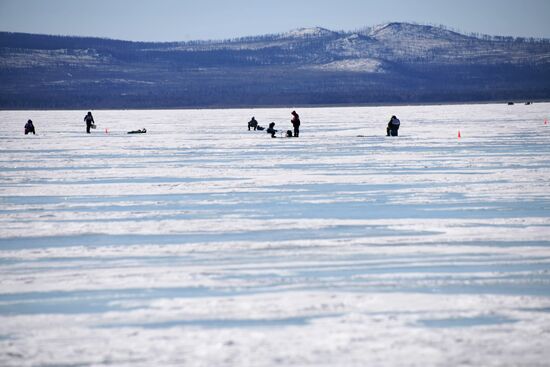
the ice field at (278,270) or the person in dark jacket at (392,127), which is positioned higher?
the person in dark jacket at (392,127)

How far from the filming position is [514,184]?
15727 mm

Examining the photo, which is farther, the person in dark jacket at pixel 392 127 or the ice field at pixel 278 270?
the person in dark jacket at pixel 392 127

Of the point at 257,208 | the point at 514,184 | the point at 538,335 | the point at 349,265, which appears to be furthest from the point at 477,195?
the point at 538,335

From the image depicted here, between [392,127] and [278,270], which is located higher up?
[392,127]

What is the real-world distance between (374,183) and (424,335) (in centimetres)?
1032

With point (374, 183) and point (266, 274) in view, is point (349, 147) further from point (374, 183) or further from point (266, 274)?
point (266, 274)

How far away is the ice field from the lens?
602 centimetres

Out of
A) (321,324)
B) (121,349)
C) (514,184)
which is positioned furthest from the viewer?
(514,184)

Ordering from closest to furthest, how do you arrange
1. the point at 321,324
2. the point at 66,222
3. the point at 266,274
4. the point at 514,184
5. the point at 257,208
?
the point at 321,324 → the point at 266,274 → the point at 66,222 → the point at 257,208 → the point at 514,184

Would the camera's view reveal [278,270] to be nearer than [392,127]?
Yes

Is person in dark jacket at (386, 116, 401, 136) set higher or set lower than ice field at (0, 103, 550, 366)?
higher

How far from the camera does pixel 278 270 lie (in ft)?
27.7

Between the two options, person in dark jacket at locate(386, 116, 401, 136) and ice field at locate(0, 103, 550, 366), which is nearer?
ice field at locate(0, 103, 550, 366)

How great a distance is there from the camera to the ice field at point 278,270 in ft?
19.7
